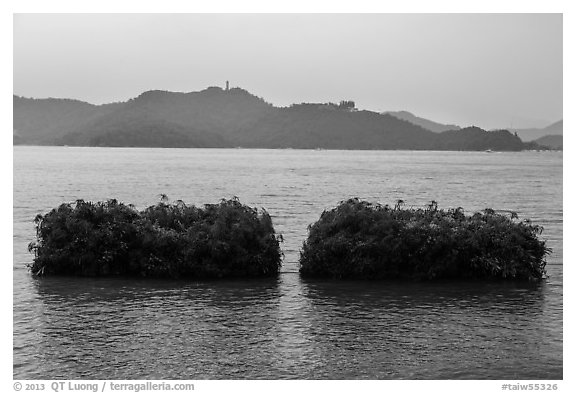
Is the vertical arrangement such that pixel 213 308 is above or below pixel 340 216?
below

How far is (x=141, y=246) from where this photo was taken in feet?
70.9

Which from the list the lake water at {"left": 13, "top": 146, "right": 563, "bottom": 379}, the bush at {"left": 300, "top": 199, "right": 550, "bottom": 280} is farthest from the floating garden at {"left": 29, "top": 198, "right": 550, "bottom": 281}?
the lake water at {"left": 13, "top": 146, "right": 563, "bottom": 379}

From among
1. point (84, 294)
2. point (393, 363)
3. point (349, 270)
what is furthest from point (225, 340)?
point (349, 270)

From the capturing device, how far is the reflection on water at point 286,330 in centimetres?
1316

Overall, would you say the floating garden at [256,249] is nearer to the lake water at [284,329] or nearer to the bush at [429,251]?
the bush at [429,251]

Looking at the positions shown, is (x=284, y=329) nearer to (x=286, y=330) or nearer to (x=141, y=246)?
(x=286, y=330)

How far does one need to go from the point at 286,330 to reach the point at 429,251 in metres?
7.62

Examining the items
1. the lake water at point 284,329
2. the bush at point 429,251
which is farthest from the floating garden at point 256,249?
the lake water at point 284,329

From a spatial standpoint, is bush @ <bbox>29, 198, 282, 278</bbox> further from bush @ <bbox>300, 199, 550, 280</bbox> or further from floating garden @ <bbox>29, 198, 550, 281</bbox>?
bush @ <bbox>300, 199, 550, 280</bbox>

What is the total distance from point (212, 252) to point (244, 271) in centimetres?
138

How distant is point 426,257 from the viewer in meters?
21.5
